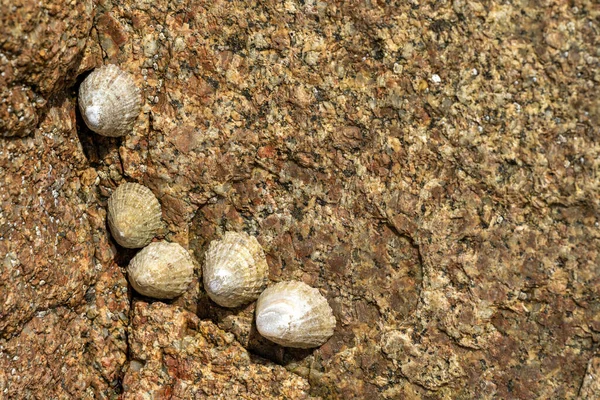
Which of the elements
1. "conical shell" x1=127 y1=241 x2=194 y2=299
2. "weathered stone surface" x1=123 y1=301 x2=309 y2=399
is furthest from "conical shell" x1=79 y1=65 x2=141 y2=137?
"weathered stone surface" x1=123 y1=301 x2=309 y2=399

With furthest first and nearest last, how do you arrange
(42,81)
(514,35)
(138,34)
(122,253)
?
(122,253), (138,34), (42,81), (514,35)

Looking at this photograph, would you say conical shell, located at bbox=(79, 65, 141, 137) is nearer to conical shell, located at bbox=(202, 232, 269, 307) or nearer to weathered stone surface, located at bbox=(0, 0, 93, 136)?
weathered stone surface, located at bbox=(0, 0, 93, 136)

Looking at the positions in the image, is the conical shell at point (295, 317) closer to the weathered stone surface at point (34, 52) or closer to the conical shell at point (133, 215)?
the conical shell at point (133, 215)

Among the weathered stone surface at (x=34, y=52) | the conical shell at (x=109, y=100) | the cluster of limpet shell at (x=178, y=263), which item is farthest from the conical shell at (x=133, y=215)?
the weathered stone surface at (x=34, y=52)

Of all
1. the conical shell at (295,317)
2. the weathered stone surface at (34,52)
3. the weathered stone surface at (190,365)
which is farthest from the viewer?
the weathered stone surface at (190,365)

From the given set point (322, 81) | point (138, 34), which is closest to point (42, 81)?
point (138, 34)

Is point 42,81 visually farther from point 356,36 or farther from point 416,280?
point 416,280

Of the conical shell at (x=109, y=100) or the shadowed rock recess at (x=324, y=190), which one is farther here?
the conical shell at (x=109, y=100)
